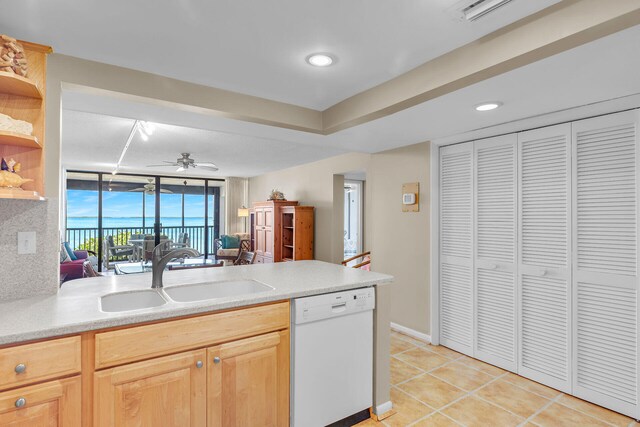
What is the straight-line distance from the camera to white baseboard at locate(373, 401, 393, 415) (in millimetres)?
2184

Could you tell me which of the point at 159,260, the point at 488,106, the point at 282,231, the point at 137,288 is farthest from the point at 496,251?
the point at 282,231

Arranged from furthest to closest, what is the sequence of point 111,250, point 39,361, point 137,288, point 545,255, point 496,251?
point 111,250
point 496,251
point 545,255
point 137,288
point 39,361

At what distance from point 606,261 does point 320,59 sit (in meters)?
2.39

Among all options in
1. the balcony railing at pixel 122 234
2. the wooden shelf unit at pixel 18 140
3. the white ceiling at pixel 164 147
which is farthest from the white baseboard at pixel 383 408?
the balcony railing at pixel 122 234

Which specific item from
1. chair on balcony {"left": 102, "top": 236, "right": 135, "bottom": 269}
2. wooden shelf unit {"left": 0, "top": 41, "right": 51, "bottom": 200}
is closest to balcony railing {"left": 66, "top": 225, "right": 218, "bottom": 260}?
chair on balcony {"left": 102, "top": 236, "right": 135, "bottom": 269}

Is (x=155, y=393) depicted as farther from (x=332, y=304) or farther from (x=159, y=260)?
(x=332, y=304)

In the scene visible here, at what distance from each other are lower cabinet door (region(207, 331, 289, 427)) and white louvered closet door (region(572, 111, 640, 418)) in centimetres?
221

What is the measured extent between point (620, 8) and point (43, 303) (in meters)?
2.79

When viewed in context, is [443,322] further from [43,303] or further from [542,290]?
[43,303]

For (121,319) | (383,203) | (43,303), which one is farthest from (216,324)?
(383,203)

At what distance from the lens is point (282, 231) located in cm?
613

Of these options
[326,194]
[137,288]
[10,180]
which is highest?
Result: [326,194]

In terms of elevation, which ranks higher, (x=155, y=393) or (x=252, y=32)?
(x=252, y=32)

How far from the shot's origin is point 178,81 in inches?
86.2
